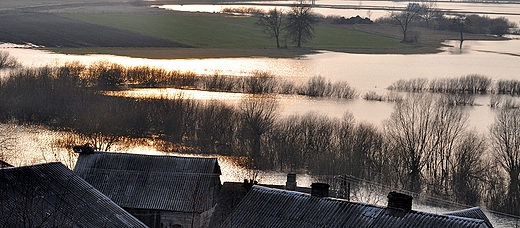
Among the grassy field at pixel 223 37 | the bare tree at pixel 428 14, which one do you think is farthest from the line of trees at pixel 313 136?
the bare tree at pixel 428 14

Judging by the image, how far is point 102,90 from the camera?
5800 centimetres

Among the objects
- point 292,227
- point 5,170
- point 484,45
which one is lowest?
point 484,45

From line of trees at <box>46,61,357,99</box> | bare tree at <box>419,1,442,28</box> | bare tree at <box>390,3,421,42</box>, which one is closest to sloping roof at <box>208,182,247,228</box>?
line of trees at <box>46,61,357,99</box>

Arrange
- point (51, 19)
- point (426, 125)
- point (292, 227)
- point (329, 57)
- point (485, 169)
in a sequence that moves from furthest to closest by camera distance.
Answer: point (51, 19), point (329, 57), point (426, 125), point (485, 169), point (292, 227)

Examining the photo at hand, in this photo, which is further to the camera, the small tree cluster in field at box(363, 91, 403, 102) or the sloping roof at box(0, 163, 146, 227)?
the small tree cluster in field at box(363, 91, 403, 102)

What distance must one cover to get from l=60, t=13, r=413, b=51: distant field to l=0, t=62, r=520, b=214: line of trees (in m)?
47.9

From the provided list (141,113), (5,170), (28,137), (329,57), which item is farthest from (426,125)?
(329,57)

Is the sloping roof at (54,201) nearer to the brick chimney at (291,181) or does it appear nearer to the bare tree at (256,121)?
the brick chimney at (291,181)

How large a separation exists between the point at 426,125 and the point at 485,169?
17.7 feet

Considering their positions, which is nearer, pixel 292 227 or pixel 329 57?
pixel 292 227

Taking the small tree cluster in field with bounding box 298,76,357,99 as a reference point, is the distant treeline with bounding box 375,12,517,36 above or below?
below

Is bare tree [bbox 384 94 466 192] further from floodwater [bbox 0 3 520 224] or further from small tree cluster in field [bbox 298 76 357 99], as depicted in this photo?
small tree cluster in field [bbox 298 76 357 99]

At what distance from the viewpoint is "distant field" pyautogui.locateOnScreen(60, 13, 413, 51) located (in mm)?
102750

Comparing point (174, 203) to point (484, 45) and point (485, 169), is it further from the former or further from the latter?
point (484, 45)
